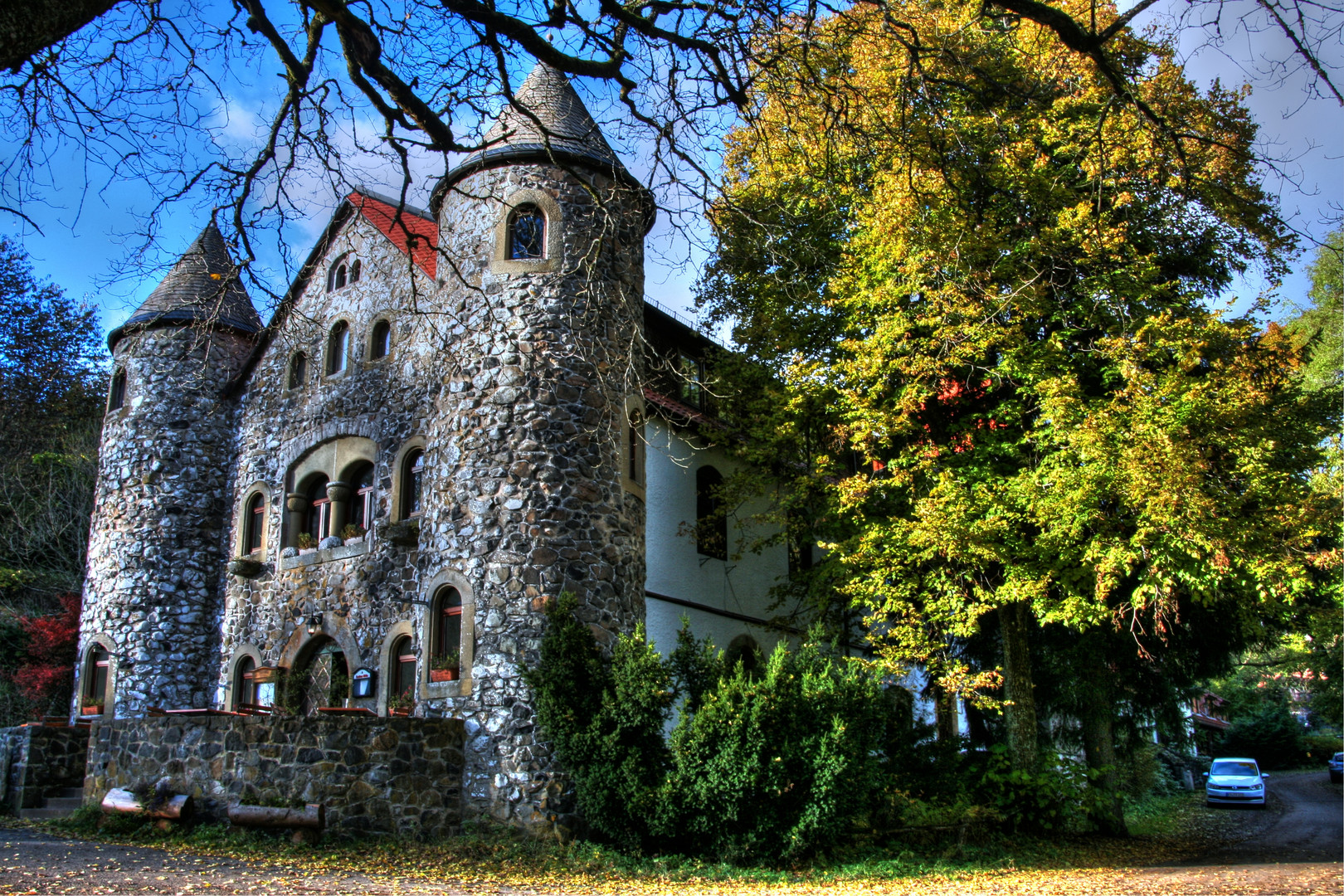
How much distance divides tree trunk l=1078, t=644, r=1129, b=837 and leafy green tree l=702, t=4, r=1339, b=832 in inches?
13.0

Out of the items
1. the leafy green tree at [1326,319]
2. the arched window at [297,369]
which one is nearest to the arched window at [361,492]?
the arched window at [297,369]

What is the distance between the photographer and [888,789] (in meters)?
14.4

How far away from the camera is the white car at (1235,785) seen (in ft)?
88.2

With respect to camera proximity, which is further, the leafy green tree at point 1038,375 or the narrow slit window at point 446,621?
the narrow slit window at point 446,621

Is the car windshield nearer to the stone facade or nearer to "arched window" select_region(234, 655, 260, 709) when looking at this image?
the stone facade

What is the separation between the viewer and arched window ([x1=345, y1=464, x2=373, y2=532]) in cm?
1639

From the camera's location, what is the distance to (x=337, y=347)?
58.7ft

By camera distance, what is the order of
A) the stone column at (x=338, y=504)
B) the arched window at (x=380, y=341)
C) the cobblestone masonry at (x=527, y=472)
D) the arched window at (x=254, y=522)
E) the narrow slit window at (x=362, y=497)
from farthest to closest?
the arched window at (x=254, y=522) < the arched window at (x=380, y=341) < the stone column at (x=338, y=504) < the narrow slit window at (x=362, y=497) < the cobblestone masonry at (x=527, y=472)

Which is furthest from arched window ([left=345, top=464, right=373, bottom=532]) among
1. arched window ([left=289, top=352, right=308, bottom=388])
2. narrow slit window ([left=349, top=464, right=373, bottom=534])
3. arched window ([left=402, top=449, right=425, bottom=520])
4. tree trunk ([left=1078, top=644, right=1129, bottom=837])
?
tree trunk ([left=1078, top=644, right=1129, bottom=837])

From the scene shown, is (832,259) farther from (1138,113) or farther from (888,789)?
(1138,113)

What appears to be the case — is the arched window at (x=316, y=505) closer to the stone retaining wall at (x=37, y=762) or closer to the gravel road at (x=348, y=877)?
the stone retaining wall at (x=37, y=762)

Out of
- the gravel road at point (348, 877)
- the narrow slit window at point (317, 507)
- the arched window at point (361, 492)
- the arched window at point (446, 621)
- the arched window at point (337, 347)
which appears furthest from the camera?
the arched window at point (337, 347)

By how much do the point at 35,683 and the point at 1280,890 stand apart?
21475mm

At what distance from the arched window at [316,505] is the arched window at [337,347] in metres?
2.04
